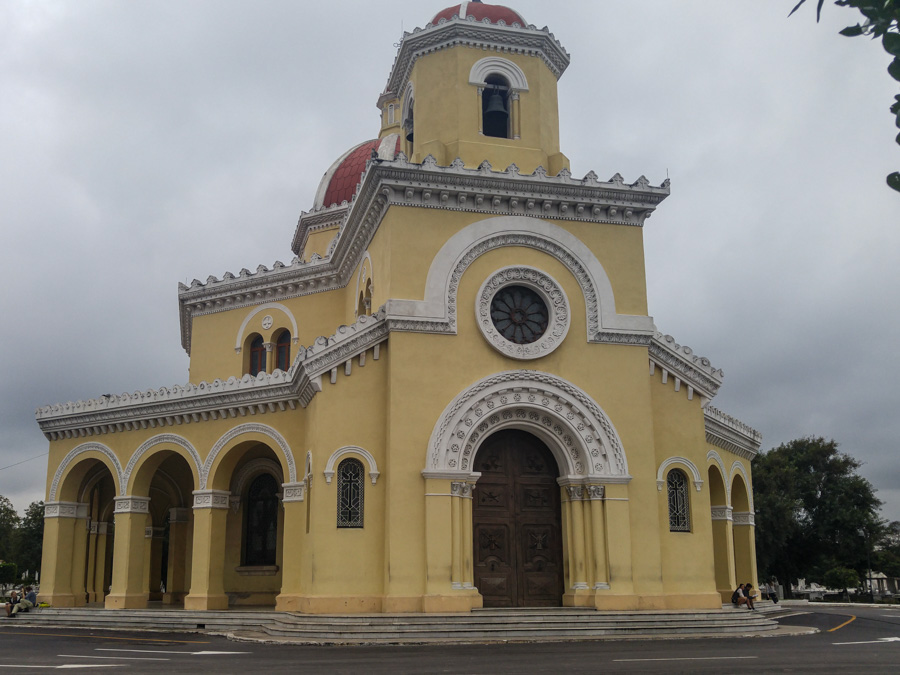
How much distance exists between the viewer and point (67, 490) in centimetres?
2442

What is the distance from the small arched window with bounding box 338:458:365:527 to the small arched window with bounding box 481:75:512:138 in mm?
9166

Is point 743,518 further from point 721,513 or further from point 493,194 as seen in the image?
point 493,194

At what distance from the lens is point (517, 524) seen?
1977 cm

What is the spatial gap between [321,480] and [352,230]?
291 inches

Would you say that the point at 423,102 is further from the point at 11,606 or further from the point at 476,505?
the point at 11,606

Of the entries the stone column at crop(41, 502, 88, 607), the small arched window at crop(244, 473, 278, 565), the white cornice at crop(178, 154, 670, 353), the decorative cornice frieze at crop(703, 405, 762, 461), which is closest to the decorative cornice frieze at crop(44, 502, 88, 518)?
the stone column at crop(41, 502, 88, 607)

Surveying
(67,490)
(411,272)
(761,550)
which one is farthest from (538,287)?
(761,550)

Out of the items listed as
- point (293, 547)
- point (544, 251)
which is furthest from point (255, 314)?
point (544, 251)

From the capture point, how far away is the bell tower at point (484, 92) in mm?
21516

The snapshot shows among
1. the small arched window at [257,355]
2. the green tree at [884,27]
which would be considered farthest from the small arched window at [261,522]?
the green tree at [884,27]

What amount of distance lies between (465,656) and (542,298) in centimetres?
915

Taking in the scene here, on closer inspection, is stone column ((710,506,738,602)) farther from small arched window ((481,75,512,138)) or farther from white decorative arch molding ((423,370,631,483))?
small arched window ((481,75,512,138))

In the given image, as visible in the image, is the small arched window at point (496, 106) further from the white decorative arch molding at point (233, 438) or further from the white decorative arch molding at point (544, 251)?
the white decorative arch molding at point (233, 438)

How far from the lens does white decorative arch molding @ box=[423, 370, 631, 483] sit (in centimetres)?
1914
